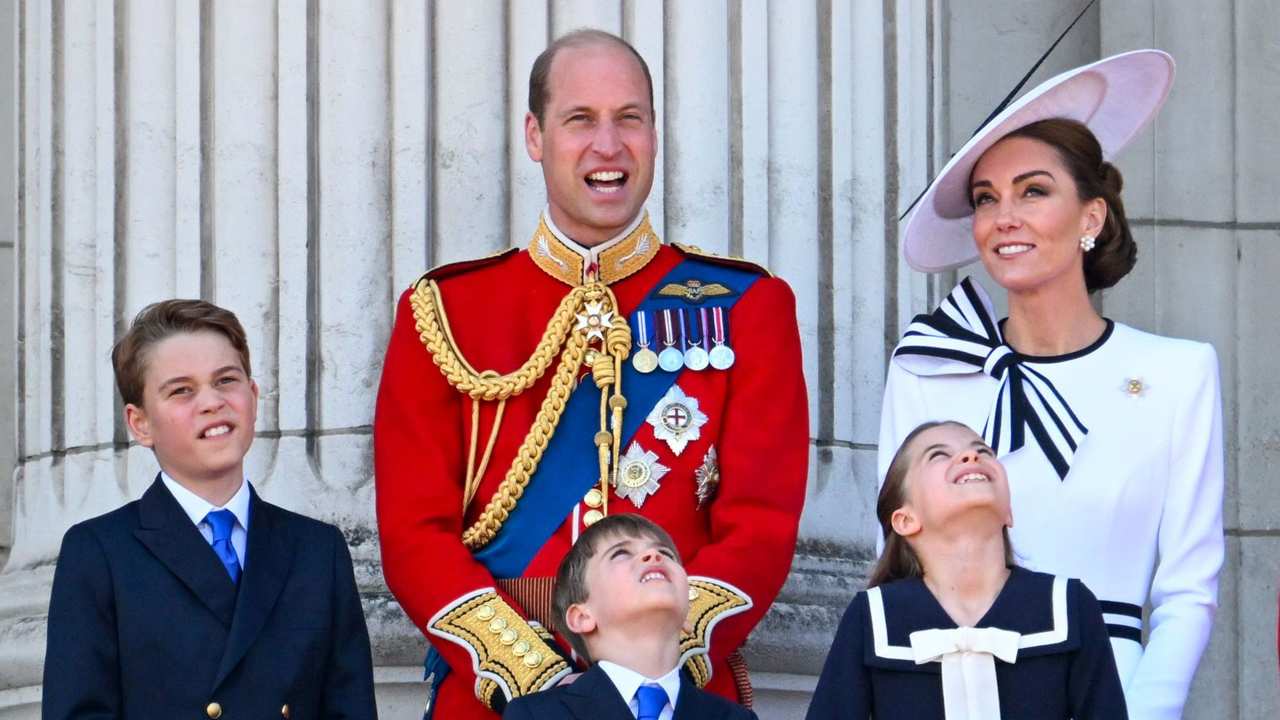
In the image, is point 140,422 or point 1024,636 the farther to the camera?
point 140,422

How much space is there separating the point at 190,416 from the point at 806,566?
1.73 m

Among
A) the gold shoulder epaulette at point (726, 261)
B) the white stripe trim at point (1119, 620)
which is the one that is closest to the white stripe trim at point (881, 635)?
the white stripe trim at point (1119, 620)

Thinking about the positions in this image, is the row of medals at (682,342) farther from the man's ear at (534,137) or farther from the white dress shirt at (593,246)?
the man's ear at (534,137)

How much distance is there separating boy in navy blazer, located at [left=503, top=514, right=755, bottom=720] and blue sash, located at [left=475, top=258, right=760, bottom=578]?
1.03 ft

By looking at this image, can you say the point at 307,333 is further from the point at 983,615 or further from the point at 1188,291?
the point at 1188,291

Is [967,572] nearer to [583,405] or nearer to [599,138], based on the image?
[583,405]

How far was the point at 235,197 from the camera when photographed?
612 cm

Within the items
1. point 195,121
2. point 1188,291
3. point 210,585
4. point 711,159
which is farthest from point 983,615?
point 1188,291

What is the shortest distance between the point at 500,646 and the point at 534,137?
115cm

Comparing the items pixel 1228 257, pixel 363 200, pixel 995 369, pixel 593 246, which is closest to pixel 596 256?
pixel 593 246

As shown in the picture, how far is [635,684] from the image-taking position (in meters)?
4.66

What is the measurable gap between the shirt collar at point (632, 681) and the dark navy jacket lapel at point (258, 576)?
0.66 meters

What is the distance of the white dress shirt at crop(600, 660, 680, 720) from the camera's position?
4.64 metres

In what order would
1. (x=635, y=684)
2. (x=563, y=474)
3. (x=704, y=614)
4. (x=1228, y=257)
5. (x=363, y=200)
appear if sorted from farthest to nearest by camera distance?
1. (x=1228, y=257)
2. (x=363, y=200)
3. (x=563, y=474)
4. (x=704, y=614)
5. (x=635, y=684)
